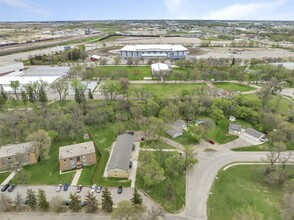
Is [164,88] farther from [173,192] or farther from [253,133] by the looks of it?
[173,192]

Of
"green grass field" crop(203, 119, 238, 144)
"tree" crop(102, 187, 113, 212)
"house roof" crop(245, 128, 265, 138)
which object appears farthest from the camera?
"green grass field" crop(203, 119, 238, 144)

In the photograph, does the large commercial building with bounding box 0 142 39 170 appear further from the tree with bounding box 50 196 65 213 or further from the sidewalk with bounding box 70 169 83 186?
the tree with bounding box 50 196 65 213

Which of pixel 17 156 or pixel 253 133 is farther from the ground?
pixel 253 133

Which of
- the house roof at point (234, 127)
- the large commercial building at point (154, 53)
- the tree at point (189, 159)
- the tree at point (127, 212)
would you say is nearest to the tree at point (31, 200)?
the tree at point (127, 212)

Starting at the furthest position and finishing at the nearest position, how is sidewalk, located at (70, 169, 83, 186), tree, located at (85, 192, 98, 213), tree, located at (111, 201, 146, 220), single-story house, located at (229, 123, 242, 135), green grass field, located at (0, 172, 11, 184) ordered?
single-story house, located at (229, 123, 242, 135)
green grass field, located at (0, 172, 11, 184)
sidewalk, located at (70, 169, 83, 186)
tree, located at (85, 192, 98, 213)
tree, located at (111, 201, 146, 220)

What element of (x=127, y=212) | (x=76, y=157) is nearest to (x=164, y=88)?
(x=76, y=157)

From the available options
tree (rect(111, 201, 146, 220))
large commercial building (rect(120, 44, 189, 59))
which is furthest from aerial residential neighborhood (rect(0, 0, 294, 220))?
large commercial building (rect(120, 44, 189, 59))
